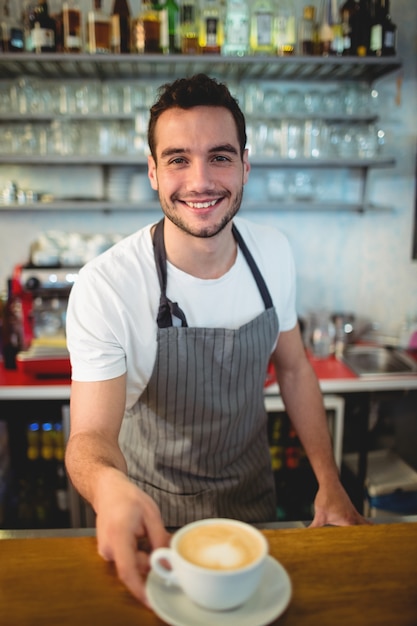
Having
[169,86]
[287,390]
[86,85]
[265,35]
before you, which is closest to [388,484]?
[287,390]

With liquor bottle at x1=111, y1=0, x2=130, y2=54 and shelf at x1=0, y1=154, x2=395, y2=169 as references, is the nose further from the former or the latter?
liquor bottle at x1=111, y1=0, x2=130, y2=54

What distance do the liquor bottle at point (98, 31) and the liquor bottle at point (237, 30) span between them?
0.54m

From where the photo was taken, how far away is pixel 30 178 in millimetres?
2955

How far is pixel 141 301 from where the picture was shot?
140 centimetres

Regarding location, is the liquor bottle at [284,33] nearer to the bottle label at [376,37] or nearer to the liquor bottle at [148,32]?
the bottle label at [376,37]

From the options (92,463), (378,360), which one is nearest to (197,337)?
(92,463)

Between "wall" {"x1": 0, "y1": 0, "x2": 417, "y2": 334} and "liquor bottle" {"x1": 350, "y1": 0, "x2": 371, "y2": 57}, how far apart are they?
28cm

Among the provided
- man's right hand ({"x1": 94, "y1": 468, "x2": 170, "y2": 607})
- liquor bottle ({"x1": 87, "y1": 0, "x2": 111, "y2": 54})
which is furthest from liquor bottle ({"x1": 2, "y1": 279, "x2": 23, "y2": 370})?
man's right hand ({"x1": 94, "y1": 468, "x2": 170, "y2": 607})

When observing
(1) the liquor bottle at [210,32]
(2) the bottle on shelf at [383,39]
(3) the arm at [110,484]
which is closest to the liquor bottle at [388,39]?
(2) the bottle on shelf at [383,39]

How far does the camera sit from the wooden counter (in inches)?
28.7

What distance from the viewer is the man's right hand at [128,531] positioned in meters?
0.74

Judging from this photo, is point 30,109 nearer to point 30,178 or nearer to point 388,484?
point 30,178

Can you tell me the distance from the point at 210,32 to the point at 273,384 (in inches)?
63.0

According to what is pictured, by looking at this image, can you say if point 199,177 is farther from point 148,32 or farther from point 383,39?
point 383,39
